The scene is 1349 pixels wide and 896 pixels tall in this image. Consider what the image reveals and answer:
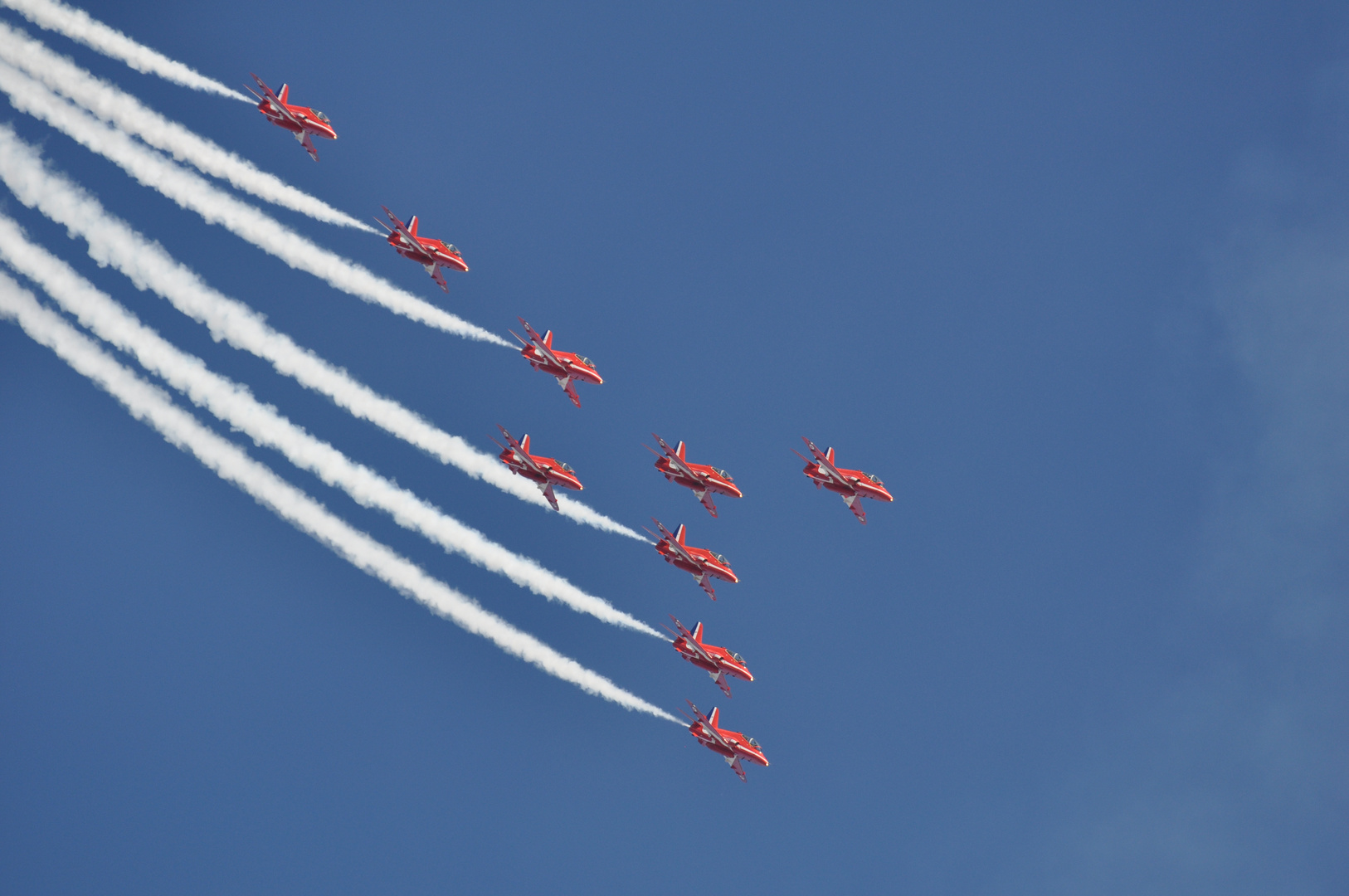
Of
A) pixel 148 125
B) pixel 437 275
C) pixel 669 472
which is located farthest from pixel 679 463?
pixel 148 125

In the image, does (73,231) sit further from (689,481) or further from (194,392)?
A: (689,481)

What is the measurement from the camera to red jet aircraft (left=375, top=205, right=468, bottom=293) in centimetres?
7031

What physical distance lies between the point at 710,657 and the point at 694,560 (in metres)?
6.59

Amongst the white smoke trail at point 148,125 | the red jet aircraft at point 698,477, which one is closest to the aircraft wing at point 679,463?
the red jet aircraft at point 698,477

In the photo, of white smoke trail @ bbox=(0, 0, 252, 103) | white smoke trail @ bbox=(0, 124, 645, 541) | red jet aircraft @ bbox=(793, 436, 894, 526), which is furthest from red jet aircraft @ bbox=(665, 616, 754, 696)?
white smoke trail @ bbox=(0, 0, 252, 103)

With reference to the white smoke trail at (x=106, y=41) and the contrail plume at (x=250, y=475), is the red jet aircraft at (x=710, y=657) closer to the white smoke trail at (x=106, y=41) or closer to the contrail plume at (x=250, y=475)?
the contrail plume at (x=250, y=475)

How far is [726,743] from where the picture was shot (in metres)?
78.6

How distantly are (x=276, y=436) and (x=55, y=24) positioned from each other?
2756 cm

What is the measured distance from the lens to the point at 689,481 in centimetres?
7344

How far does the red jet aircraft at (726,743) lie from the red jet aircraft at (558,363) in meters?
22.8

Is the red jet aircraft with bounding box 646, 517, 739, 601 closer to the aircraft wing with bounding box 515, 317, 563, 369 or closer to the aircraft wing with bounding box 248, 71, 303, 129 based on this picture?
the aircraft wing with bounding box 515, 317, 563, 369

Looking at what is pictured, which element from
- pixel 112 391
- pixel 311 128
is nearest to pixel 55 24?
pixel 311 128

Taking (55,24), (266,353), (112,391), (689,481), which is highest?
(55,24)

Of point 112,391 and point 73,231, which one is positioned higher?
point 73,231
